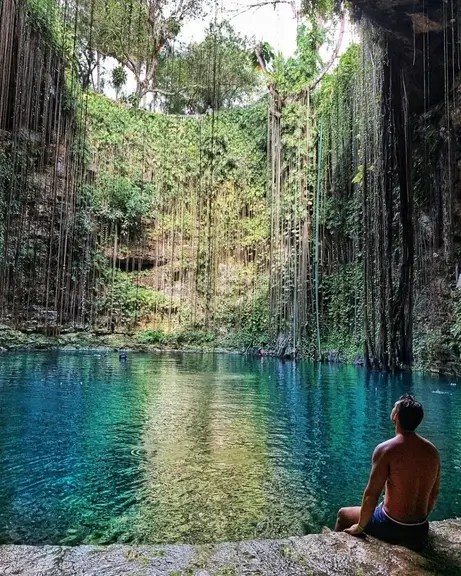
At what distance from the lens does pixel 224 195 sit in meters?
21.9

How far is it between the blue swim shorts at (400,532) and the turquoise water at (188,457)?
2.80 feet

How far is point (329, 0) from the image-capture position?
10766 millimetres

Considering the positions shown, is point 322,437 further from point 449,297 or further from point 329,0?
point 329,0

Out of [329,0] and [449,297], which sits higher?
[329,0]

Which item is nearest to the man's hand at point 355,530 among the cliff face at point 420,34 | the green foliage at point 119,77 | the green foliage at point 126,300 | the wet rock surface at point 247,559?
the wet rock surface at point 247,559

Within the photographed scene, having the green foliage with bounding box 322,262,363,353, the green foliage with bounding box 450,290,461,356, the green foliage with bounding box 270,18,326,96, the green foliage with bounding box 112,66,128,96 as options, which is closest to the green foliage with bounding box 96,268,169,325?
the green foliage with bounding box 322,262,363,353

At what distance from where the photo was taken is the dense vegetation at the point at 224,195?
36.5 feet

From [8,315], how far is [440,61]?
1374 cm

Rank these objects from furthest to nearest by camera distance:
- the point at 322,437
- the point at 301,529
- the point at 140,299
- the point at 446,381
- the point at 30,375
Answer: the point at 140,299 → the point at 446,381 → the point at 30,375 → the point at 322,437 → the point at 301,529

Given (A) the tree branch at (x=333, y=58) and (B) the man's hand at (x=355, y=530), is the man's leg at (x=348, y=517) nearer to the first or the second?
(B) the man's hand at (x=355, y=530)

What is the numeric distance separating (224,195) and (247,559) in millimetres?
20709

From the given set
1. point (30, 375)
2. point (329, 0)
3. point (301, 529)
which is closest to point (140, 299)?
point (30, 375)

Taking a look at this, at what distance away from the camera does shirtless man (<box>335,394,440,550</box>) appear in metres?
1.89

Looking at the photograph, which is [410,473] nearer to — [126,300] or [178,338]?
[178,338]
